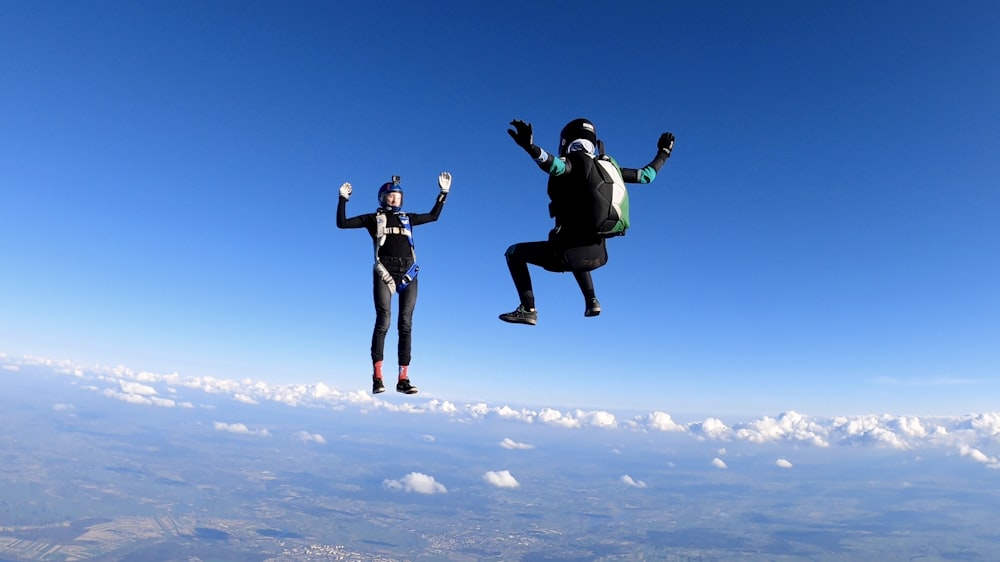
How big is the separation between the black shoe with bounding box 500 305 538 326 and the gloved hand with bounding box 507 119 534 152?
86.0 inches

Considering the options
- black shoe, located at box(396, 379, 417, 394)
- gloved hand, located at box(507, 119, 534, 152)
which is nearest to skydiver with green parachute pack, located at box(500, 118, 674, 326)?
gloved hand, located at box(507, 119, 534, 152)

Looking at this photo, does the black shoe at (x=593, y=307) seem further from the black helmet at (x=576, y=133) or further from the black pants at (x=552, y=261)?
the black helmet at (x=576, y=133)

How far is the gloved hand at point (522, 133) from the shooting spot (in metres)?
4.71

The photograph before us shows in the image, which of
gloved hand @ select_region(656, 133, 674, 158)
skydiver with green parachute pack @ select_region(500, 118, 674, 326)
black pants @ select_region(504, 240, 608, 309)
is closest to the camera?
skydiver with green parachute pack @ select_region(500, 118, 674, 326)

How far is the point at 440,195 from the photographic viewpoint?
7.70 metres

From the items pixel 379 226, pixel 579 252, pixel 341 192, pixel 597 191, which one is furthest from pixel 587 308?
pixel 341 192

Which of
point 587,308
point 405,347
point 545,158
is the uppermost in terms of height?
point 545,158

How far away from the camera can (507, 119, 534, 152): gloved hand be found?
4715 millimetres

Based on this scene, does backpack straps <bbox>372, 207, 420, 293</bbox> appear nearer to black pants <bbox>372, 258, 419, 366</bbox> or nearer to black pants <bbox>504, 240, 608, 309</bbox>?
black pants <bbox>372, 258, 419, 366</bbox>

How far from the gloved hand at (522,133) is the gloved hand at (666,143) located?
10.2 ft

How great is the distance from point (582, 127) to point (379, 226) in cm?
321

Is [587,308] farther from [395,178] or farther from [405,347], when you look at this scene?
[395,178]

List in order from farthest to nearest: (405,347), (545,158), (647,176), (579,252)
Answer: (405,347) → (647,176) → (579,252) → (545,158)

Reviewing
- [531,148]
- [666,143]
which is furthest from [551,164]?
[666,143]
